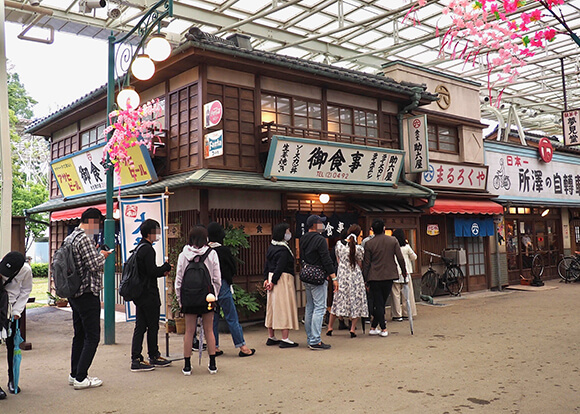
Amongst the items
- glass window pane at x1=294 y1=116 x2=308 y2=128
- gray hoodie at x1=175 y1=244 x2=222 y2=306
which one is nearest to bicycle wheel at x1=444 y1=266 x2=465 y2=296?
glass window pane at x1=294 y1=116 x2=308 y2=128

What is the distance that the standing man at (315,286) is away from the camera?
8305mm

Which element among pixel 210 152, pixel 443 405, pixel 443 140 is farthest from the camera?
pixel 443 140

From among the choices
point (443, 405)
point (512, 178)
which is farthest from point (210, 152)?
point (512, 178)

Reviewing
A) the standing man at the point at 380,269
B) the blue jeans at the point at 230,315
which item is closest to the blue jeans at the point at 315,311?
the blue jeans at the point at 230,315

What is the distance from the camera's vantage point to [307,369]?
697cm

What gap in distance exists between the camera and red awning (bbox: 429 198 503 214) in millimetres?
15023

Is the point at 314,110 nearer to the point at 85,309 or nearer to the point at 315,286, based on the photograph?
the point at 315,286

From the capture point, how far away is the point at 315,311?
831 centimetres

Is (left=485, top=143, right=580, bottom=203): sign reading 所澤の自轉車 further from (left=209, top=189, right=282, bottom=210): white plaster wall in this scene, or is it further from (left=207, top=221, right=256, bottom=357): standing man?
(left=207, top=221, right=256, bottom=357): standing man

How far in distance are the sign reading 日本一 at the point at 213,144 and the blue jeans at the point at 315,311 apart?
3.62 metres

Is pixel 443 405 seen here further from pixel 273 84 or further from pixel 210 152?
pixel 273 84

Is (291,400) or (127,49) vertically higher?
(127,49)

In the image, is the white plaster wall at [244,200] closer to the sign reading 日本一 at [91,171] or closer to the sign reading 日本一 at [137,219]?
the sign reading 日本一 at [91,171]

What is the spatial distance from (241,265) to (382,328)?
3588 mm
